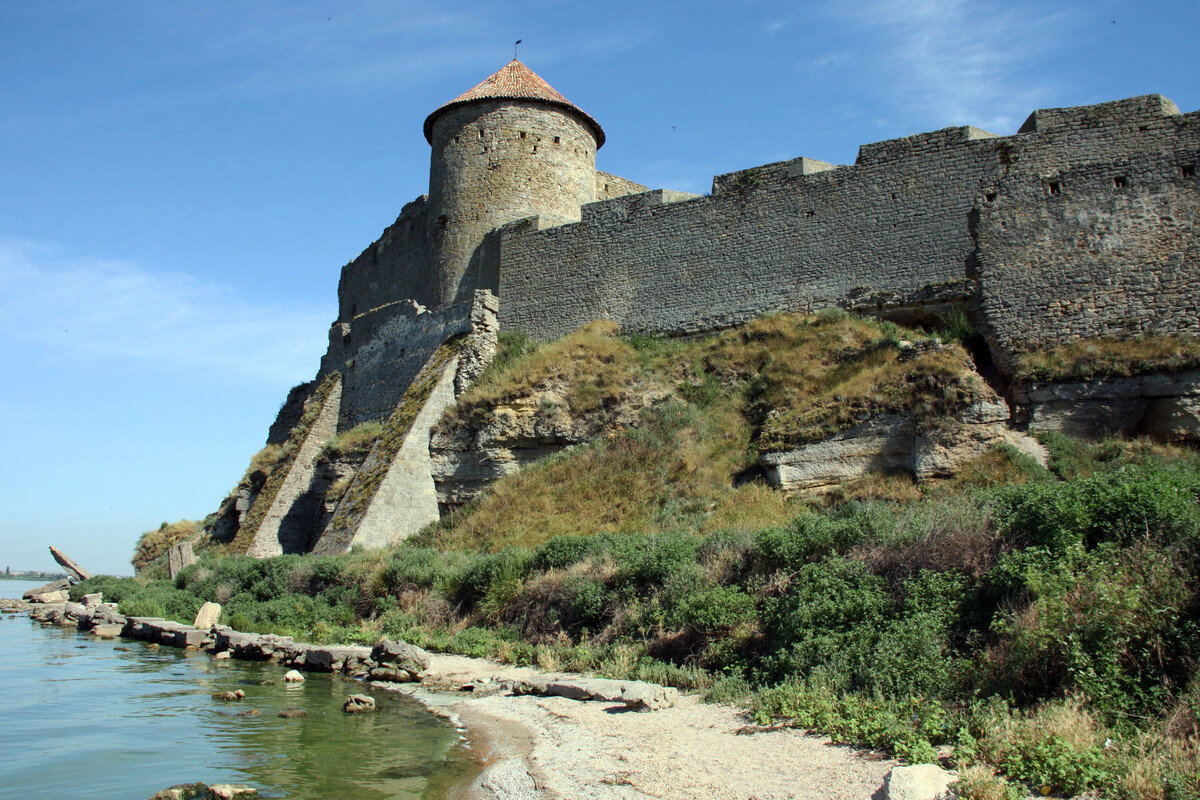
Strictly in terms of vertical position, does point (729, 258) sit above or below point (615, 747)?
above

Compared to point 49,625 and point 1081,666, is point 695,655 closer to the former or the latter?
point 1081,666

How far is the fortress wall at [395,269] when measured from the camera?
24.5 m

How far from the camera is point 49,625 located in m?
21.0

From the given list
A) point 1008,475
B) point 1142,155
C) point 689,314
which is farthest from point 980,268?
point 689,314

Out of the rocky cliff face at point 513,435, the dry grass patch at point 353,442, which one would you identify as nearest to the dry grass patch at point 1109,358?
the rocky cliff face at point 513,435

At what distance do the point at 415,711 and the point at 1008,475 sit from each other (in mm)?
8387

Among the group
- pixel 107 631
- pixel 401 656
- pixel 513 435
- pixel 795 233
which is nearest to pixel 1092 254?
pixel 795 233

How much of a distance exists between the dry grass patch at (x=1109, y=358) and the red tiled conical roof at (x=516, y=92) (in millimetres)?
13308

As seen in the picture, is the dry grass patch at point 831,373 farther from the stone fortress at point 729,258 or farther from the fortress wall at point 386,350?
the fortress wall at point 386,350

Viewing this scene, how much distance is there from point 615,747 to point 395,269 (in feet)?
68.7

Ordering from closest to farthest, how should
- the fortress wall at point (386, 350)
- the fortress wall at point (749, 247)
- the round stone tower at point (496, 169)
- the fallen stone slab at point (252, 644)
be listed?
the fallen stone slab at point (252, 644), the fortress wall at point (749, 247), the fortress wall at point (386, 350), the round stone tower at point (496, 169)

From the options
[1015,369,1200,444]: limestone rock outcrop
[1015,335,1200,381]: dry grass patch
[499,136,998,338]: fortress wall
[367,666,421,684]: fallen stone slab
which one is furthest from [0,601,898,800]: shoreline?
[499,136,998,338]: fortress wall

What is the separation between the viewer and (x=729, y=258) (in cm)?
1777

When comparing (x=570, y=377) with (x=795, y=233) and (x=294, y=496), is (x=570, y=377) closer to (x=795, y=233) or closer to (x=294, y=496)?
(x=795, y=233)
